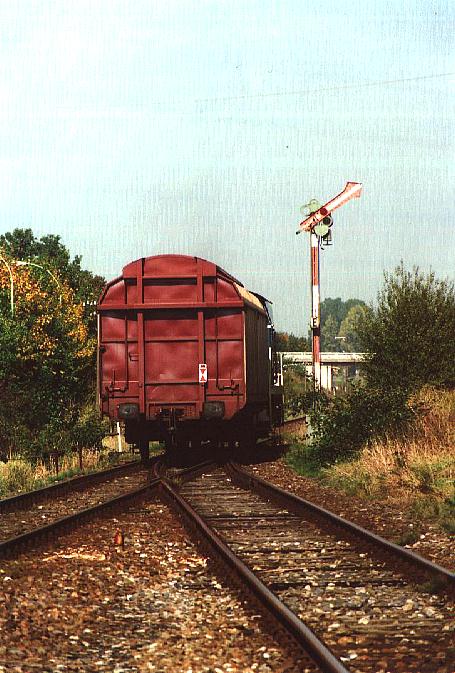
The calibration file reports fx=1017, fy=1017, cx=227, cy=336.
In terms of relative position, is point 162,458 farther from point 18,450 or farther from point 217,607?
point 217,607

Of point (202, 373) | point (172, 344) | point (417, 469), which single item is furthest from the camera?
point (172, 344)

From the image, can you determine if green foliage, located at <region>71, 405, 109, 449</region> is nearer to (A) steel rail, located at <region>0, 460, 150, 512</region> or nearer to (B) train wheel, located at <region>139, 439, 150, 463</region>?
(B) train wheel, located at <region>139, 439, 150, 463</region>

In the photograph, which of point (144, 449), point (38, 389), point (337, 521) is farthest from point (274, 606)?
point (38, 389)

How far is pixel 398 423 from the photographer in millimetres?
21312

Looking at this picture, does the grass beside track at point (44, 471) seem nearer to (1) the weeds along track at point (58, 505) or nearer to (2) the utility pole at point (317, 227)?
(1) the weeds along track at point (58, 505)

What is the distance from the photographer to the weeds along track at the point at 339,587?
20.6ft

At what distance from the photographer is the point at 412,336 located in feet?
105

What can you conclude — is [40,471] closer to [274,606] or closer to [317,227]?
[317,227]

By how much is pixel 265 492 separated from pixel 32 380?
536 inches

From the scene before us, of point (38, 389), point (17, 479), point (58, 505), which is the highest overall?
point (38, 389)

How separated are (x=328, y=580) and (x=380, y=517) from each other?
462cm

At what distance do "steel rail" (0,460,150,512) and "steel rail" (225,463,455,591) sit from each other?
2434 millimetres

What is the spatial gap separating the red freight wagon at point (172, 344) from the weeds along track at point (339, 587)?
22.2ft

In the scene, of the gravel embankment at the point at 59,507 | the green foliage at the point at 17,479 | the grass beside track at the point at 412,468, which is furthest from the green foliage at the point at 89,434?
the gravel embankment at the point at 59,507
